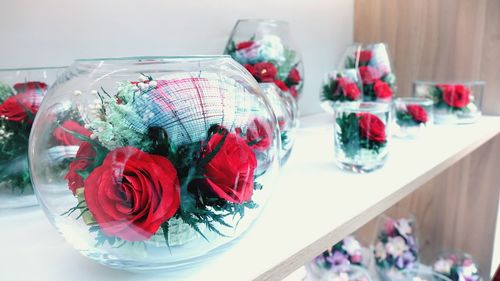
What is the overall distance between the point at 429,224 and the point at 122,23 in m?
0.99

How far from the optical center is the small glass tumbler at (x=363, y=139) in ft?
1.86

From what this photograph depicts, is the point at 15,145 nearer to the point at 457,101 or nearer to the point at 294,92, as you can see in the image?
the point at 294,92

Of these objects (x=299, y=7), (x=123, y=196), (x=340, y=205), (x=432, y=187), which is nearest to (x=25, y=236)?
(x=123, y=196)

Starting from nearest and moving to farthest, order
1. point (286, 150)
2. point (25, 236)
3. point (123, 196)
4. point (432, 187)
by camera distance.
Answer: point (123, 196) < point (25, 236) < point (286, 150) < point (432, 187)

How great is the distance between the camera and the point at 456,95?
35.9 inches

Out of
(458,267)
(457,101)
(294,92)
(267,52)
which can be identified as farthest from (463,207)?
(267,52)

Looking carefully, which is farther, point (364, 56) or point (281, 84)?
point (364, 56)

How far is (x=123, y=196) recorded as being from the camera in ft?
0.89

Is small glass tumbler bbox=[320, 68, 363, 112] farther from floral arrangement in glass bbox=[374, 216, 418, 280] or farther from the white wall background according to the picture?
floral arrangement in glass bbox=[374, 216, 418, 280]

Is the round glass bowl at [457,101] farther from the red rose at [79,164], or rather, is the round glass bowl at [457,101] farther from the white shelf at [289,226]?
→ the red rose at [79,164]

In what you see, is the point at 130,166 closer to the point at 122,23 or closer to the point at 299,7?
the point at 122,23

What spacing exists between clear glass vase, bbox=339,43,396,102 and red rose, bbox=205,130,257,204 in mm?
670

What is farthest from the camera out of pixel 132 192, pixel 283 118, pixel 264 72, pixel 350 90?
pixel 350 90

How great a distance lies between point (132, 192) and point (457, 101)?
0.86m
